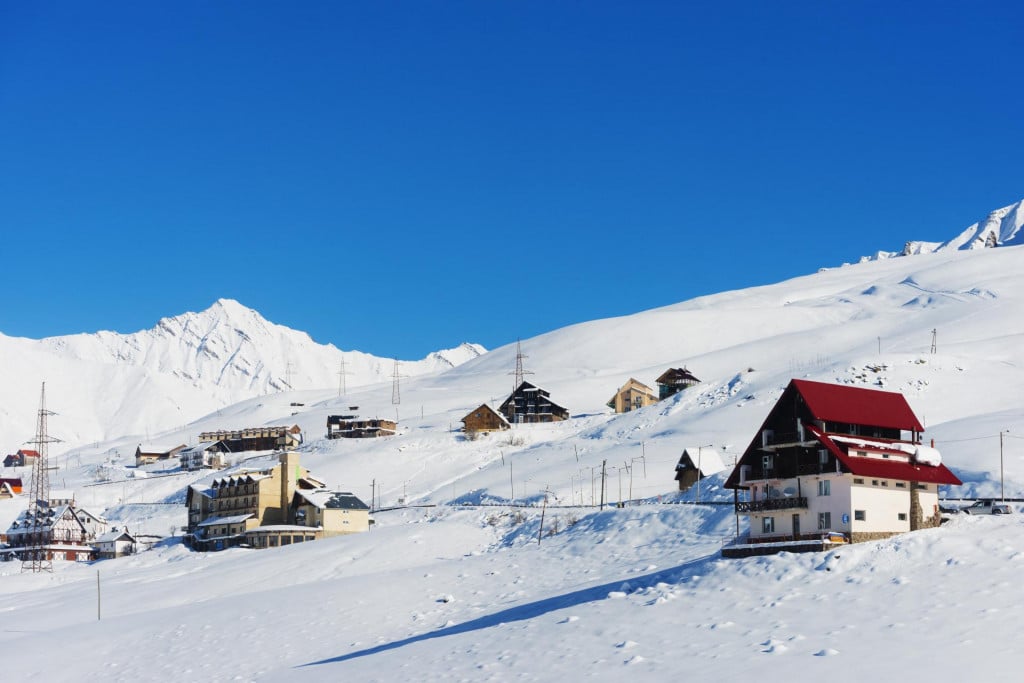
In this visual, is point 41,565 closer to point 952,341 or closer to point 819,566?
point 819,566

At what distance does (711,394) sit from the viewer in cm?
13400

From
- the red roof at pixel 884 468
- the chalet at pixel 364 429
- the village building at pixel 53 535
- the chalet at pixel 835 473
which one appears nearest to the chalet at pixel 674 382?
the chalet at pixel 364 429

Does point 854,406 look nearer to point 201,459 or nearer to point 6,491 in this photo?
point 201,459

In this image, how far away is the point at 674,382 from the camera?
6619 inches

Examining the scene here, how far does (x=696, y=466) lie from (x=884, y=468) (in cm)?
3714

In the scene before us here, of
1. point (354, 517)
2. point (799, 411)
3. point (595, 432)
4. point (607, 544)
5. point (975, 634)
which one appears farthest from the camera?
point (595, 432)

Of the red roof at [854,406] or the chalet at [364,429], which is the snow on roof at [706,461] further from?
the chalet at [364,429]

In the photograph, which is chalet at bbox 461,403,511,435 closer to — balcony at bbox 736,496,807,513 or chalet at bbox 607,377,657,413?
chalet at bbox 607,377,657,413

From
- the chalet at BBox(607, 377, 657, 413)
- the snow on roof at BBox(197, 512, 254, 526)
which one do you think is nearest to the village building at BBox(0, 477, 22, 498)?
the snow on roof at BBox(197, 512, 254, 526)

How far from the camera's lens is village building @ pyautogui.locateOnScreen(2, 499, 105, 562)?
113m

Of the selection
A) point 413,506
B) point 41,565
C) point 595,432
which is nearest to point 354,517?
point 413,506

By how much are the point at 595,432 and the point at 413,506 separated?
110ft

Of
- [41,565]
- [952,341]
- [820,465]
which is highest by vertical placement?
[952,341]

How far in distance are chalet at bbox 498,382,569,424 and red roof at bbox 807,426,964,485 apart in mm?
A: 114814
